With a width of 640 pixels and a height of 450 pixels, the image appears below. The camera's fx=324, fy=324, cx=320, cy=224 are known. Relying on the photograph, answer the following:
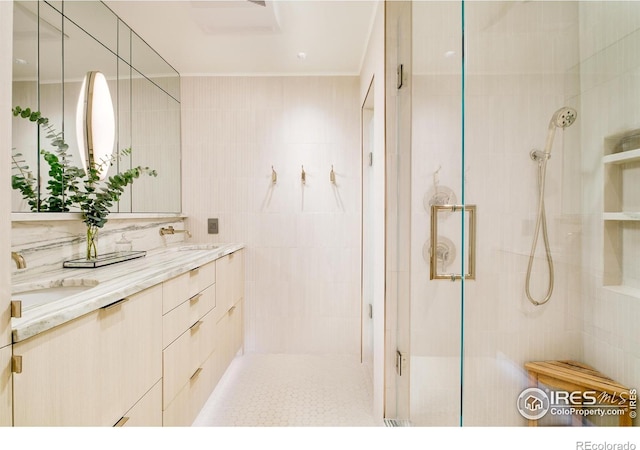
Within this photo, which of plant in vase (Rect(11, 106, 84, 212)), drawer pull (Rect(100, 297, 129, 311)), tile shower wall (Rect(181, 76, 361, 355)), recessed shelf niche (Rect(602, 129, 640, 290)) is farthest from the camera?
tile shower wall (Rect(181, 76, 361, 355))

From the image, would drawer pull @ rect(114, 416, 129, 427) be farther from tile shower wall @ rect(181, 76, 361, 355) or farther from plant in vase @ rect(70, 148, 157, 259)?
tile shower wall @ rect(181, 76, 361, 355)

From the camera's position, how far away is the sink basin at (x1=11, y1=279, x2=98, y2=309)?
1184 mm

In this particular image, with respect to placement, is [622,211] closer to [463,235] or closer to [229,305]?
[463,235]

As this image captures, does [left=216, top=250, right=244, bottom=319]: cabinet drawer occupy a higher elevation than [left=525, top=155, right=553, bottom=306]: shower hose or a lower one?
lower

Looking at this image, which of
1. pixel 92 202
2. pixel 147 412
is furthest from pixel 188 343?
pixel 92 202

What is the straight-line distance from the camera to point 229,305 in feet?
7.86

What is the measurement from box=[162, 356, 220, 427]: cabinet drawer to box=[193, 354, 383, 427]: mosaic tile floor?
129 mm

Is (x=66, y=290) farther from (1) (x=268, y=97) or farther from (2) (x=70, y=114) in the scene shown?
(1) (x=268, y=97)

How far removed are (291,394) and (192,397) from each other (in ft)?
2.29

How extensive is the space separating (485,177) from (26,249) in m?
1.77

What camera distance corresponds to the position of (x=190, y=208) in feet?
9.31

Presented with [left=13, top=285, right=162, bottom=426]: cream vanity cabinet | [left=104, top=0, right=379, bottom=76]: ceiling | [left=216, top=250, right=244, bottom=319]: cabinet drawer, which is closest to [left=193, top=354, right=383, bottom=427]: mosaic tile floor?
[left=216, top=250, right=244, bottom=319]: cabinet drawer

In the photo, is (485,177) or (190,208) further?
(190,208)
